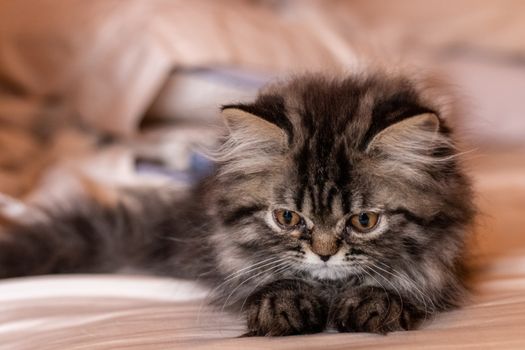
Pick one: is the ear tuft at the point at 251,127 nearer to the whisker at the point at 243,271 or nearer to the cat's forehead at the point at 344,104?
the cat's forehead at the point at 344,104

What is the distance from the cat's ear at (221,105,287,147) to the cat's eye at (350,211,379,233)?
20cm

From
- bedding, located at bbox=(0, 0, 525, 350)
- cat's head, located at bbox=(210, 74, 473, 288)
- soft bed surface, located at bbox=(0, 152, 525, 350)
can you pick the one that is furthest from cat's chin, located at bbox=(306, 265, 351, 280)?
bedding, located at bbox=(0, 0, 525, 350)

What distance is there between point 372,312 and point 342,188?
23 centimetres

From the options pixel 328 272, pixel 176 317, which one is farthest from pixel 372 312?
pixel 176 317

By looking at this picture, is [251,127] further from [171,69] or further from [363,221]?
[171,69]

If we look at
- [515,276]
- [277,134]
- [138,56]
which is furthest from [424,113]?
[138,56]

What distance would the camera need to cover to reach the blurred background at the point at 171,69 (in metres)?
2.43

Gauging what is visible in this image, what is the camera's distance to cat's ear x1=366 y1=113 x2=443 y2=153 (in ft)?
4.29

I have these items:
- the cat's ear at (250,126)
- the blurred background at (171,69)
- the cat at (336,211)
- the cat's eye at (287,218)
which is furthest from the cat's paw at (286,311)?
the blurred background at (171,69)

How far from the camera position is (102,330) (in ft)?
4.54

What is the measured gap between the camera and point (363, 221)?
132 cm

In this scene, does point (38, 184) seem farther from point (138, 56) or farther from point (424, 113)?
point (424, 113)

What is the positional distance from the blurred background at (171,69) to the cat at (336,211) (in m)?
0.85

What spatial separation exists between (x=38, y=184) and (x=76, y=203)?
36 centimetres
